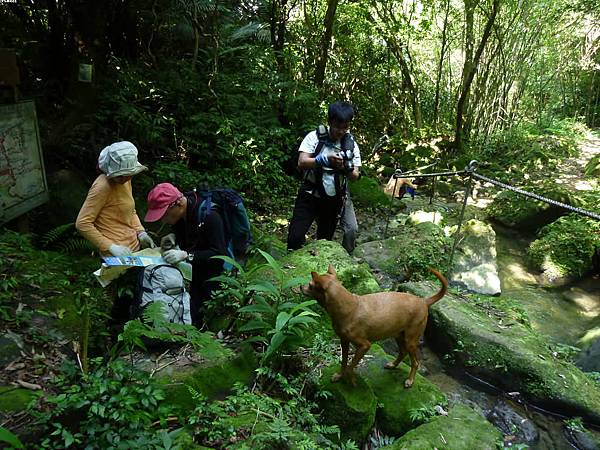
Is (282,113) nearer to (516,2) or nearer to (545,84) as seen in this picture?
(516,2)

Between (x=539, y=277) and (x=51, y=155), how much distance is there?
7.56m

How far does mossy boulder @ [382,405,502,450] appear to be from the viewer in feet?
8.74

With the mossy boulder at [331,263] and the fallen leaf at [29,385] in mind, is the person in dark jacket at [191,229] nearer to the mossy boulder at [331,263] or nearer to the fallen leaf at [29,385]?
the mossy boulder at [331,263]

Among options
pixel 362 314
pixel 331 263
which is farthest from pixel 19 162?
pixel 362 314

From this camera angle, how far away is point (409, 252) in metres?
5.89

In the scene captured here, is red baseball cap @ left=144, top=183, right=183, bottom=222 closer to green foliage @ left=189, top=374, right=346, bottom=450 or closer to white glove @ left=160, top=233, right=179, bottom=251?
white glove @ left=160, top=233, right=179, bottom=251

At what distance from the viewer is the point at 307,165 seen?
14.2ft

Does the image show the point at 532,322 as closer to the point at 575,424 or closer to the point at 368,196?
the point at 575,424

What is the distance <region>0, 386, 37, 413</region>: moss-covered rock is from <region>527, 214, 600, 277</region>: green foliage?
7302mm

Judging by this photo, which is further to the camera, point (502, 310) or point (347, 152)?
point (502, 310)

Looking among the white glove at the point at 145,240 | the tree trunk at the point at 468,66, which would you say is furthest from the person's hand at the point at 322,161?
the tree trunk at the point at 468,66

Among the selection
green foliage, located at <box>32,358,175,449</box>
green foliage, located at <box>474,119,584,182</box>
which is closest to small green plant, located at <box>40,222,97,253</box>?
green foliage, located at <box>32,358,175,449</box>

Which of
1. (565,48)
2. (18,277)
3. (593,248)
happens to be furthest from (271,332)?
(565,48)

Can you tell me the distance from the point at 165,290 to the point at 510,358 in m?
2.81
